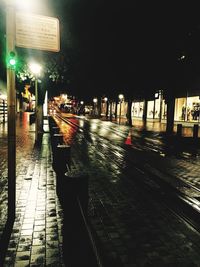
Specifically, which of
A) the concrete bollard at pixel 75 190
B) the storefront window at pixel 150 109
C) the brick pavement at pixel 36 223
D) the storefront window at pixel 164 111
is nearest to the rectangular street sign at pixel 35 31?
the concrete bollard at pixel 75 190

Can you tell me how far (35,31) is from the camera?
457cm


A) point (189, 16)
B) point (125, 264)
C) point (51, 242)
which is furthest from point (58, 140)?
point (189, 16)

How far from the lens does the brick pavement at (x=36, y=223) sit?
3834 mm

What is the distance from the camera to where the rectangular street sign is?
14.8 feet

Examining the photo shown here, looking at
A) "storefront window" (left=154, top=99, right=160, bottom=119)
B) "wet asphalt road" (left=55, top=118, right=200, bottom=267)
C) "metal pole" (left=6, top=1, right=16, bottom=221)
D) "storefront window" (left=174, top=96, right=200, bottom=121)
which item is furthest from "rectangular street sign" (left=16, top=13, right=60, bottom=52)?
"storefront window" (left=154, top=99, right=160, bottom=119)

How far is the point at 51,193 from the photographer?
6.52m

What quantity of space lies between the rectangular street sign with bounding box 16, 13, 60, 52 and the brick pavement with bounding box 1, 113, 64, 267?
2.95m

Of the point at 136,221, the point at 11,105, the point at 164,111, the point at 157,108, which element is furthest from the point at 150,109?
the point at 11,105

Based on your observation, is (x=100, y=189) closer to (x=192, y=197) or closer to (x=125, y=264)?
(x=192, y=197)

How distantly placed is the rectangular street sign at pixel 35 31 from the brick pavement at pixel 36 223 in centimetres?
295

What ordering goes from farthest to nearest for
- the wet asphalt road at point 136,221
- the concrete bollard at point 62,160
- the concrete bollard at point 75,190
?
the concrete bollard at point 62,160 → the concrete bollard at point 75,190 → the wet asphalt road at point 136,221

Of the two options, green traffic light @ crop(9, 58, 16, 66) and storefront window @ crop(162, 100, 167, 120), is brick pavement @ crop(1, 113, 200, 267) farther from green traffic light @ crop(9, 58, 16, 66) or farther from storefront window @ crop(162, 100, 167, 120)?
storefront window @ crop(162, 100, 167, 120)

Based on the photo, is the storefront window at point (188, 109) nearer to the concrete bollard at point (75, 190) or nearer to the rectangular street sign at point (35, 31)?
the rectangular street sign at point (35, 31)

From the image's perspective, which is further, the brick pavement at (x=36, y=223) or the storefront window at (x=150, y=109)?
the storefront window at (x=150, y=109)
